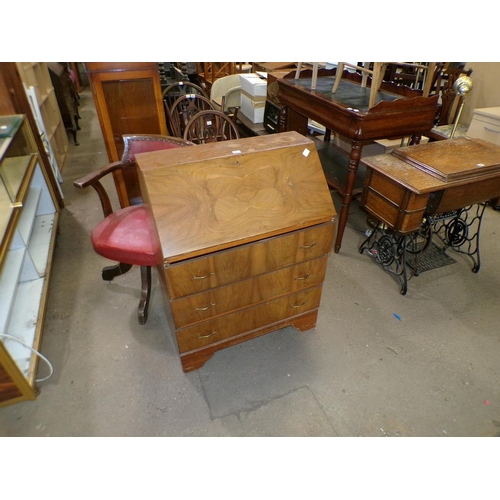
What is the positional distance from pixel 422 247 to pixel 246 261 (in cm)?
172

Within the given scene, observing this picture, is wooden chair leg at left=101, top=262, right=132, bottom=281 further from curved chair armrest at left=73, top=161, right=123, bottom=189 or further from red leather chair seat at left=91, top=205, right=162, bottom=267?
curved chair armrest at left=73, top=161, right=123, bottom=189

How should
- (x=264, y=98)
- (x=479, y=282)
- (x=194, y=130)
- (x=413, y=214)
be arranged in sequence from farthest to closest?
(x=264, y=98) < (x=194, y=130) < (x=479, y=282) < (x=413, y=214)

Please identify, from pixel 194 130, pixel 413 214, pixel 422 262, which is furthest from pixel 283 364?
pixel 194 130

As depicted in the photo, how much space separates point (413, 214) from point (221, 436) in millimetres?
1530

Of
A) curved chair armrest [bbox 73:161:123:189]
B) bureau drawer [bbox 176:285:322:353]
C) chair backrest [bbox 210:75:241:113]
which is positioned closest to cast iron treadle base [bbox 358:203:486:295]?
bureau drawer [bbox 176:285:322:353]

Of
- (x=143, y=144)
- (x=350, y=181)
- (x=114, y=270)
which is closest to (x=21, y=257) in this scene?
(x=114, y=270)

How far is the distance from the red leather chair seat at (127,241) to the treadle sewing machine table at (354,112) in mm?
1342

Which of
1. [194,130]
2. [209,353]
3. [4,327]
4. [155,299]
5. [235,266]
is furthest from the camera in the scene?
[194,130]

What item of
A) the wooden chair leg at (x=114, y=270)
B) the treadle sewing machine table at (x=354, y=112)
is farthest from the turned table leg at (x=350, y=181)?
the wooden chair leg at (x=114, y=270)

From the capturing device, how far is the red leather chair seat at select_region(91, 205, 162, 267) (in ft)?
5.63

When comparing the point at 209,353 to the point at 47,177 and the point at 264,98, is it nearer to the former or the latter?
the point at 47,177

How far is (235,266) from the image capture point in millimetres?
1446

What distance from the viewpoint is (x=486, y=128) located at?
296cm

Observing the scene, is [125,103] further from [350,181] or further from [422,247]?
[422,247]
